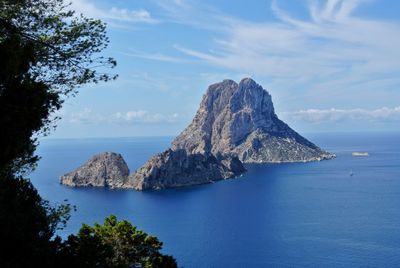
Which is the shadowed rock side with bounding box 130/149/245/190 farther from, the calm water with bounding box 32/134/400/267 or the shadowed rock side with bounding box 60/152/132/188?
the calm water with bounding box 32/134/400/267

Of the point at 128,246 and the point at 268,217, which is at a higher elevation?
the point at 128,246

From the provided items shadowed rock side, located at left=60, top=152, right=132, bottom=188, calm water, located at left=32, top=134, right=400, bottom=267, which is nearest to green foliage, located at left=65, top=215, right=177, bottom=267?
calm water, located at left=32, top=134, right=400, bottom=267

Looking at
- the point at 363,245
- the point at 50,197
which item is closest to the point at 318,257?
the point at 363,245

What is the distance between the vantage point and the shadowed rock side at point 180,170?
15775 centimetres

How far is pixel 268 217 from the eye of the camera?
100500mm

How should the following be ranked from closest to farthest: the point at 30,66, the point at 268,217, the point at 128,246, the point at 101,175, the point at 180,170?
the point at 30,66
the point at 128,246
the point at 268,217
the point at 101,175
the point at 180,170

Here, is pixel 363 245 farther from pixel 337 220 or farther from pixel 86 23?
pixel 86 23

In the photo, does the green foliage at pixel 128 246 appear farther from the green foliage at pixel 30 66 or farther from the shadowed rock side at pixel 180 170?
the shadowed rock side at pixel 180 170

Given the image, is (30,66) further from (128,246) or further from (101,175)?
(101,175)

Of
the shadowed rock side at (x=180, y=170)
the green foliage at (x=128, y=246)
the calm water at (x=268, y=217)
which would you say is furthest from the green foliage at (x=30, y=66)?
the shadowed rock side at (x=180, y=170)

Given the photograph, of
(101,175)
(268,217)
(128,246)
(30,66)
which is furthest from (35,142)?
(101,175)

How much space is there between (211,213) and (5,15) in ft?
321

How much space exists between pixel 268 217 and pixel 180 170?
72.2 m

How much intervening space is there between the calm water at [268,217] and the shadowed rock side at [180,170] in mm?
8683
